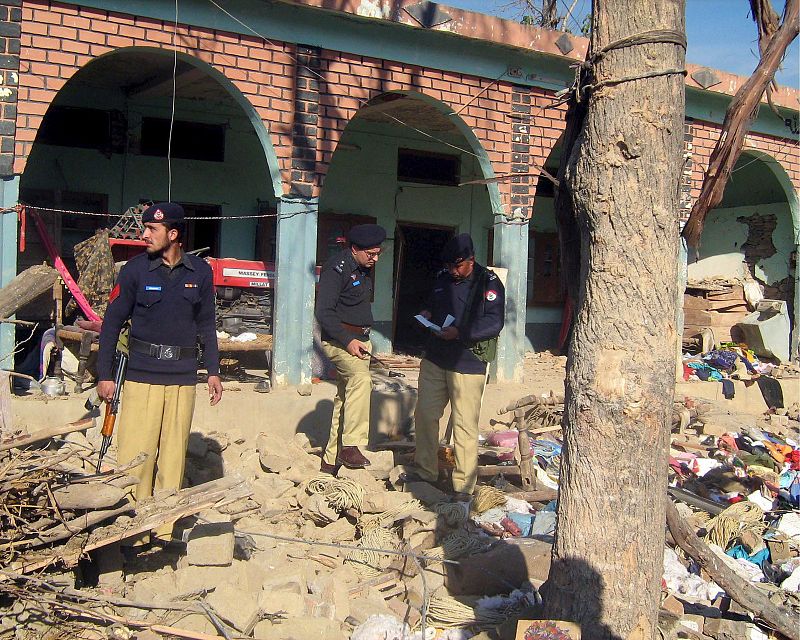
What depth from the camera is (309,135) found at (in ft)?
28.6

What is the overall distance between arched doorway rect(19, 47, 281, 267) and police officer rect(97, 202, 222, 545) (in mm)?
5016

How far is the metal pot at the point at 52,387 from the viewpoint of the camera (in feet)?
24.5

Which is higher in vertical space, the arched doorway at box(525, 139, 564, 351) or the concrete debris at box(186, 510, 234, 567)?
the arched doorway at box(525, 139, 564, 351)

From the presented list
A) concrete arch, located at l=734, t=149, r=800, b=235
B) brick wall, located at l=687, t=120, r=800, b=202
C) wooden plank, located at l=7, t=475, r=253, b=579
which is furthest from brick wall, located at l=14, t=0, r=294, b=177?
concrete arch, located at l=734, t=149, r=800, b=235

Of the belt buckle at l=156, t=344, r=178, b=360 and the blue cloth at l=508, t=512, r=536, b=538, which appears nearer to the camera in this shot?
the belt buckle at l=156, t=344, r=178, b=360

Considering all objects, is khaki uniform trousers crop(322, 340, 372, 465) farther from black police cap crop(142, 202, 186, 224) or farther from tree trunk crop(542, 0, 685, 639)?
tree trunk crop(542, 0, 685, 639)

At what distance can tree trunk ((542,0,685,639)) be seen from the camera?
3342 mm

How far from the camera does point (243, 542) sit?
17.0 ft

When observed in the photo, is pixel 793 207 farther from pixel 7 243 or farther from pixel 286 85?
pixel 7 243

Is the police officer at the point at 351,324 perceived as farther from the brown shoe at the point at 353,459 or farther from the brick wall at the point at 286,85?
the brick wall at the point at 286,85

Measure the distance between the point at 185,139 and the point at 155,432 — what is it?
7.08 metres

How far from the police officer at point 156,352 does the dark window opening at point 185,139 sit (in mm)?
6385

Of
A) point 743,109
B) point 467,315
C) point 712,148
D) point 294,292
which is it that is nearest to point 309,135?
point 294,292

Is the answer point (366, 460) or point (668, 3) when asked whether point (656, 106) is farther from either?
point (366, 460)
